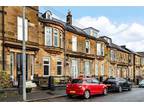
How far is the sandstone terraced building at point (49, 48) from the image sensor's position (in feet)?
87.1

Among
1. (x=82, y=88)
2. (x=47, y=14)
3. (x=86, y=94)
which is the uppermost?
(x=47, y=14)

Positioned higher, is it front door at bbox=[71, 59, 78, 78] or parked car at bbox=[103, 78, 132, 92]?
front door at bbox=[71, 59, 78, 78]

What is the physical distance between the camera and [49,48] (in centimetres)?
3244

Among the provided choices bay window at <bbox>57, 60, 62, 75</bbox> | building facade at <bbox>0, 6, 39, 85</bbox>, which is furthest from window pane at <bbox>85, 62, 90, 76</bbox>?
building facade at <bbox>0, 6, 39, 85</bbox>

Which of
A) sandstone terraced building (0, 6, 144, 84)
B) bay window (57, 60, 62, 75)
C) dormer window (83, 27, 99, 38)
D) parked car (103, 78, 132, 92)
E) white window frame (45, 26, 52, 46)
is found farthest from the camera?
dormer window (83, 27, 99, 38)

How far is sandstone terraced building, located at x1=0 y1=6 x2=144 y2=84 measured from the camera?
26562 millimetres

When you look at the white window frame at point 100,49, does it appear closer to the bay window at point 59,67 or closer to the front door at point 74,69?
the front door at point 74,69

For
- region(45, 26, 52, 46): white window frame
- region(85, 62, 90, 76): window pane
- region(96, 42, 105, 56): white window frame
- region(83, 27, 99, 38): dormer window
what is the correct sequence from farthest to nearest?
region(96, 42, 105, 56): white window frame, region(83, 27, 99, 38): dormer window, region(85, 62, 90, 76): window pane, region(45, 26, 52, 46): white window frame

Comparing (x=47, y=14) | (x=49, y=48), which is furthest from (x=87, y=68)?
(x=47, y=14)

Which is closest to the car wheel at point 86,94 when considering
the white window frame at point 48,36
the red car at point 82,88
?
the red car at point 82,88

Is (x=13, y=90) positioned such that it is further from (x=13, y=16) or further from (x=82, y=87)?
(x=13, y=16)

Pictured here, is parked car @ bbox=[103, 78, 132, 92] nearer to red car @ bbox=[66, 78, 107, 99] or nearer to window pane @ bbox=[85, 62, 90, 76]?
red car @ bbox=[66, 78, 107, 99]

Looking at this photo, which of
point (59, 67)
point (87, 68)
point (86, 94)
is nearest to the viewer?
point (86, 94)

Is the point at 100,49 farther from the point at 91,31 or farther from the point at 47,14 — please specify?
the point at 47,14
